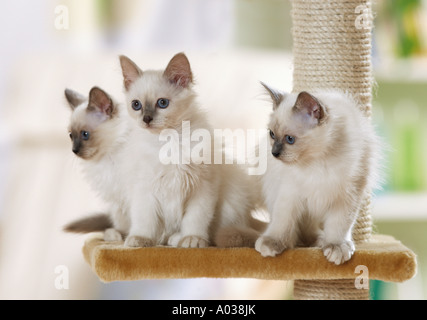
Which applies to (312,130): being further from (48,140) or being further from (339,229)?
(48,140)

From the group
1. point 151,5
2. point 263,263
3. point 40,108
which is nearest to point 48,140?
point 40,108

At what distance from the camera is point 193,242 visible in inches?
39.2

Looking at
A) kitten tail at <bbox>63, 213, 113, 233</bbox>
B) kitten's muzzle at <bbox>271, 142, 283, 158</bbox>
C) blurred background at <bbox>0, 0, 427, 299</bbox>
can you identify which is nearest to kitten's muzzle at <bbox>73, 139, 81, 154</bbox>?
kitten tail at <bbox>63, 213, 113, 233</bbox>

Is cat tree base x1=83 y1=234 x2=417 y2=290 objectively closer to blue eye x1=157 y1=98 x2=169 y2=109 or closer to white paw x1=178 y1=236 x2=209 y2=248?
white paw x1=178 y1=236 x2=209 y2=248

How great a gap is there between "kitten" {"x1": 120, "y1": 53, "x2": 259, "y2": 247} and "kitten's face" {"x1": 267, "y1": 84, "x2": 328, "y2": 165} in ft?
0.43

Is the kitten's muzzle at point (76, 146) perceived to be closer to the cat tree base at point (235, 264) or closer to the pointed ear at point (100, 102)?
the pointed ear at point (100, 102)

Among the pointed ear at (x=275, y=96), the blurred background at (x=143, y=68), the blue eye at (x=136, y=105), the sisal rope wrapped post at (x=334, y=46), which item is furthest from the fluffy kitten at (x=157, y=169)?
the blurred background at (x=143, y=68)

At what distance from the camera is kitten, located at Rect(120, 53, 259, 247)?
0.93 metres

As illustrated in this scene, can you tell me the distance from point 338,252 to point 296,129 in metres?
0.22

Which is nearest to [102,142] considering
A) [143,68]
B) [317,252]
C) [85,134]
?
[85,134]

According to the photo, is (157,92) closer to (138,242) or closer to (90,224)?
(138,242)

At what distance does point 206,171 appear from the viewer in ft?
3.29

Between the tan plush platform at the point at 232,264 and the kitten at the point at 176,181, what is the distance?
0.09 feet

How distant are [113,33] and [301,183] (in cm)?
226
